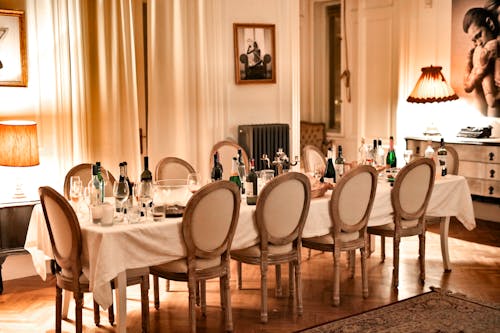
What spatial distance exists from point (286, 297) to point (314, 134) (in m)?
4.71

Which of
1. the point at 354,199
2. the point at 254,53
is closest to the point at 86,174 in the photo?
the point at 354,199

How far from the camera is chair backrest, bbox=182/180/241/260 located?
12.7ft

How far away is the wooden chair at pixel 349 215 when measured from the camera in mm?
4508

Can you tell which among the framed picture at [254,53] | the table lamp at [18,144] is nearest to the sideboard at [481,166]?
the framed picture at [254,53]

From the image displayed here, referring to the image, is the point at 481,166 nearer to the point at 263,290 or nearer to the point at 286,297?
the point at 286,297

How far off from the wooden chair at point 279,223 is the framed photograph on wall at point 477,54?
3746mm

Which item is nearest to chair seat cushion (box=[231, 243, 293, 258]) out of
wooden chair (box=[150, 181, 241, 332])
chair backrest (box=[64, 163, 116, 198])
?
wooden chair (box=[150, 181, 241, 332])

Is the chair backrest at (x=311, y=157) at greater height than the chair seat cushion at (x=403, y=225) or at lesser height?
greater

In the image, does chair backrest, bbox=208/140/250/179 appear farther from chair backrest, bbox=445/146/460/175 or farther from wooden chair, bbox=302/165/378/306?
chair backrest, bbox=445/146/460/175

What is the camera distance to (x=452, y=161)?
5.67 meters

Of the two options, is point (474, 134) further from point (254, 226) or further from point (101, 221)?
point (101, 221)

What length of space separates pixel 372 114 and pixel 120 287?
5.36 m

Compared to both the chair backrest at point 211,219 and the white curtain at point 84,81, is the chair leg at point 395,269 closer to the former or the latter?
the chair backrest at point 211,219

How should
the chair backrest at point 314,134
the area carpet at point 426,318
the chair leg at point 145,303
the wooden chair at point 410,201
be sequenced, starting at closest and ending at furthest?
the chair leg at point 145,303 < the area carpet at point 426,318 < the wooden chair at point 410,201 < the chair backrest at point 314,134
